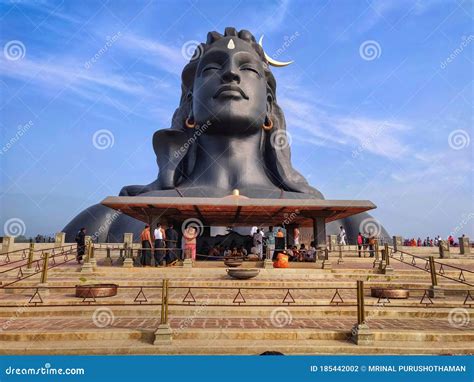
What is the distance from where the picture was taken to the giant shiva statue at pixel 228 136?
21.2 m

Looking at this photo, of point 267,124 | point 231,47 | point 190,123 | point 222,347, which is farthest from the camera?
point 267,124

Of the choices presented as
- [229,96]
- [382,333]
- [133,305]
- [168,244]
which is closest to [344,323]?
[382,333]

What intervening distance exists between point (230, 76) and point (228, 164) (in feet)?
16.6

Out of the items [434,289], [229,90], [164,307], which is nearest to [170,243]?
[164,307]

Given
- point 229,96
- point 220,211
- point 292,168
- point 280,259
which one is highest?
point 229,96

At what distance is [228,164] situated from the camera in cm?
2225

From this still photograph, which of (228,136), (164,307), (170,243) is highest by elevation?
(228,136)

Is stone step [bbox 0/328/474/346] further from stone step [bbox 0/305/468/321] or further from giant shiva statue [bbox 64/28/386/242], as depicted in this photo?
giant shiva statue [bbox 64/28/386/242]

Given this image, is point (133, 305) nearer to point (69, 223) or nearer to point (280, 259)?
point (280, 259)

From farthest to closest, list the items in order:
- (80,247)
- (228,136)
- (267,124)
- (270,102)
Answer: (270,102) < (267,124) < (228,136) < (80,247)

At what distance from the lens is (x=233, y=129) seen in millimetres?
21906

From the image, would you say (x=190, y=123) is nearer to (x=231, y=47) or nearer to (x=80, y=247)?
(x=231, y=47)

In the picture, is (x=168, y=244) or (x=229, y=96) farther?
(x=229, y=96)

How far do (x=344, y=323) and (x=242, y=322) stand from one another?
1933mm
